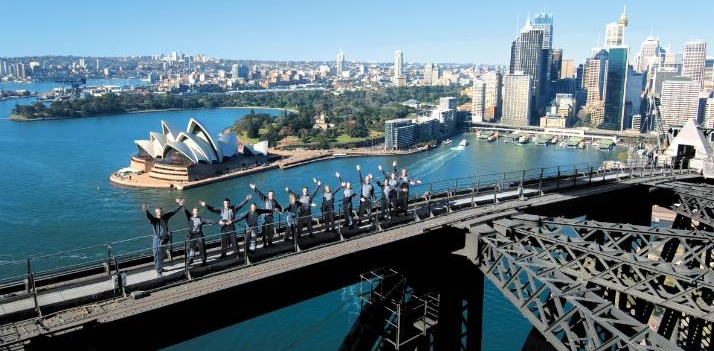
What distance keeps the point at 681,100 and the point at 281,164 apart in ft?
182

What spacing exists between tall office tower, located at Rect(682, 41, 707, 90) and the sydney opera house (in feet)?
271

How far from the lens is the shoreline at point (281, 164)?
1299 inches

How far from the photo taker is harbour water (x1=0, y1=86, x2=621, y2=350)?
13.7 metres

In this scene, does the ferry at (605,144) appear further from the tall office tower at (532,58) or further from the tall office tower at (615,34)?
the tall office tower at (615,34)

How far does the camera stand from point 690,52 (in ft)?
309

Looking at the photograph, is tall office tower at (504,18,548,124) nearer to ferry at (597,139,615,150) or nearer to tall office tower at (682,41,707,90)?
tall office tower at (682,41,707,90)

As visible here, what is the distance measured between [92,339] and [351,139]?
49.3 metres

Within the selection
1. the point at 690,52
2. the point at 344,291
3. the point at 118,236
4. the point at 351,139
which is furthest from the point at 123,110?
the point at 690,52

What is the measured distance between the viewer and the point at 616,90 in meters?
73.2

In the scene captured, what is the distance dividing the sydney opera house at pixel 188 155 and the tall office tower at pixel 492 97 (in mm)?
46670

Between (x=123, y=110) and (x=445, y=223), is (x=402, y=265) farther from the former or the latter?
(x=123, y=110)

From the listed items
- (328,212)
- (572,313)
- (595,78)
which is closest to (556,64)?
(595,78)

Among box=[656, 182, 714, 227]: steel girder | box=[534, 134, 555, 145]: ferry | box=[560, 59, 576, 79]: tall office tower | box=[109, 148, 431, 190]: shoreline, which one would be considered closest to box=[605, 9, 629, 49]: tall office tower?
box=[560, 59, 576, 79]: tall office tower

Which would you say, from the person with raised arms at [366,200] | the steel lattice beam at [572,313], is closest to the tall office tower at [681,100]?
the person with raised arms at [366,200]
